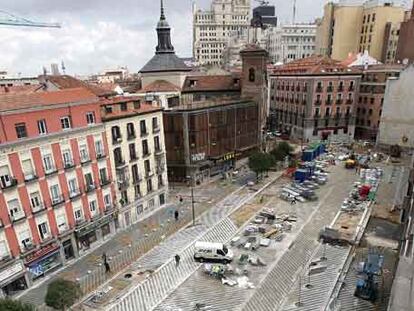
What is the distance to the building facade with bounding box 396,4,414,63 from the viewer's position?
91.4m

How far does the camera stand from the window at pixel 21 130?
30014mm

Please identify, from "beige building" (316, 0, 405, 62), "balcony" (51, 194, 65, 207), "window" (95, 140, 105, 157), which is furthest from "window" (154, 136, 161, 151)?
"beige building" (316, 0, 405, 62)

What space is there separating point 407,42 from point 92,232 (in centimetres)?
10329

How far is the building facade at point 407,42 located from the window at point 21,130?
101343 mm

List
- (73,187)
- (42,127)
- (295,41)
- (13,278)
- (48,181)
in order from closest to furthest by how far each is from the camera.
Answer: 1. (13,278)
2. (42,127)
3. (48,181)
4. (73,187)
5. (295,41)

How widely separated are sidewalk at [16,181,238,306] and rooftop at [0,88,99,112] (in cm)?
1897

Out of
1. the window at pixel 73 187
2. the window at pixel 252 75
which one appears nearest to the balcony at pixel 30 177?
the window at pixel 73 187

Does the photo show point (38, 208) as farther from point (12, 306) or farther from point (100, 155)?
point (12, 306)

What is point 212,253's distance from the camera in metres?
35.7

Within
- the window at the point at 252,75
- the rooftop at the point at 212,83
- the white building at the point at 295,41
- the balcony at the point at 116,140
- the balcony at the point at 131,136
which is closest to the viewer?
the balcony at the point at 116,140

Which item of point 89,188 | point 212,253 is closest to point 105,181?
point 89,188

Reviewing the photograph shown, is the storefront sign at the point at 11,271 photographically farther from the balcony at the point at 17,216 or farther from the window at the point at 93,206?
the window at the point at 93,206

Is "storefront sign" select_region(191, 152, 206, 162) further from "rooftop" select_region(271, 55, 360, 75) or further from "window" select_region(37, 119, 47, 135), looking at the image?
"rooftop" select_region(271, 55, 360, 75)

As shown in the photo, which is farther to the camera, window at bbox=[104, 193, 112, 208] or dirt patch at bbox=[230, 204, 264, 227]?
dirt patch at bbox=[230, 204, 264, 227]
